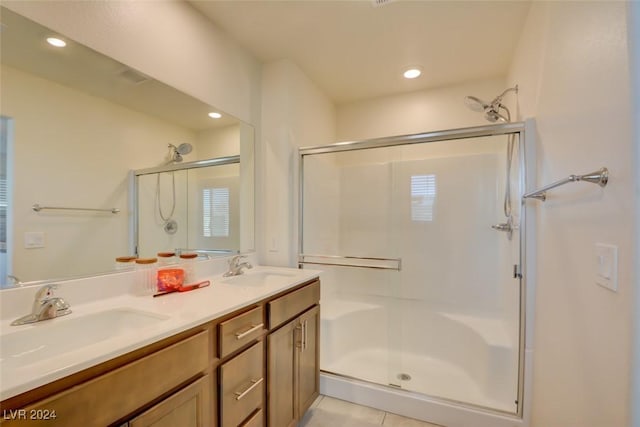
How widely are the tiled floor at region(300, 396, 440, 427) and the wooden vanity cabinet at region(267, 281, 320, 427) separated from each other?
17 cm

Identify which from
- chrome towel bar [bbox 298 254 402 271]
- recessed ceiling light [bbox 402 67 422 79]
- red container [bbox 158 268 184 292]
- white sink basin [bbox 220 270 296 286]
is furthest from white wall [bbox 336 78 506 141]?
red container [bbox 158 268 184 292]

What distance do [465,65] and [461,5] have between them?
2.43 feet

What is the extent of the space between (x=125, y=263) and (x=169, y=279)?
212 millimetres

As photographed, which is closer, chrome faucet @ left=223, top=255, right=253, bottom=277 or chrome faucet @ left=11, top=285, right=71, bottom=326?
chrome faucet @ left=11, top=285, right=71, bottom=326

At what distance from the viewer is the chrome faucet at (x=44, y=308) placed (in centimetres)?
88

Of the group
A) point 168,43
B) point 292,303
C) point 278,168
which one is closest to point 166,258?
point 292,303

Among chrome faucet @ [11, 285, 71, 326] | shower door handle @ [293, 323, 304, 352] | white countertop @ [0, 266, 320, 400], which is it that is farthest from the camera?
shower door handle @ [293, 323, 304, 352]

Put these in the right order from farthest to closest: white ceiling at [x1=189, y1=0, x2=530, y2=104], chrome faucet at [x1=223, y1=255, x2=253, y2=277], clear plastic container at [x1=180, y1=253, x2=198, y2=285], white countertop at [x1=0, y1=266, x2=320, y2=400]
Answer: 1. chrome faucet at [x1=223, y1=255, x2=253, y2=277]
2. white ceiling at [x1=189, y1=0, x2=530, y2=104]
3. clear plastic container at [x1=180, y1=253, x2=198, y2=285]
4. white countertop at [x1=0, y1=266, x2=320, y2=400]

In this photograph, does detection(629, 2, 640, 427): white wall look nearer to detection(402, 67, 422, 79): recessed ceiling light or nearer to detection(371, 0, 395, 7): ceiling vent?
detection(371, 0, 395, 7): ceiling vent

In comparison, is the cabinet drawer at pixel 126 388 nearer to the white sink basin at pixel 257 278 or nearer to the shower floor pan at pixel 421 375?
the white sink basin at pixel 257 278

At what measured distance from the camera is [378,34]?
73.0 inches

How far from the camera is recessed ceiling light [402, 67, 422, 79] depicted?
7.54ft

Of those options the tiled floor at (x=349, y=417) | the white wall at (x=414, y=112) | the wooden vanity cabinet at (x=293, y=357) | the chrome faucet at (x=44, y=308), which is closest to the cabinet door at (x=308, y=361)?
the wooden vanity cabinet at (x=293, y=357)

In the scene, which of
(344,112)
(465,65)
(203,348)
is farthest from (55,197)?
(465,65)
